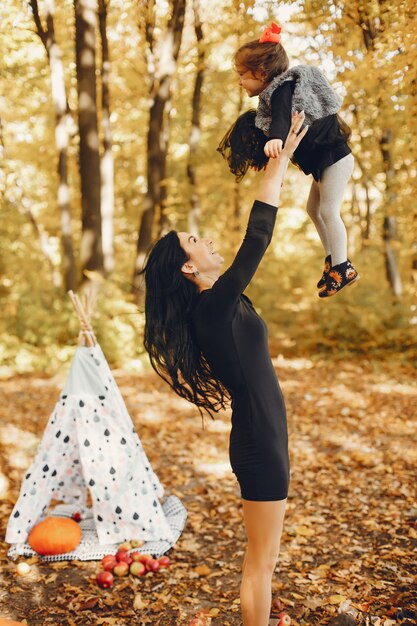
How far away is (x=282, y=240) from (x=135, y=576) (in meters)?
16.9

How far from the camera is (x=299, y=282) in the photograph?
1825 centimetres

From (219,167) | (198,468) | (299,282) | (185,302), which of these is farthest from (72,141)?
(185,302)

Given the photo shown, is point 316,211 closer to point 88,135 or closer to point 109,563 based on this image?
point 109,563

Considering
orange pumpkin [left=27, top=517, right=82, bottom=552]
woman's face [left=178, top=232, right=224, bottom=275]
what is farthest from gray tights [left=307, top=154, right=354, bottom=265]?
orange pumpkin [left=27, top=517, right=82, bottom=552]

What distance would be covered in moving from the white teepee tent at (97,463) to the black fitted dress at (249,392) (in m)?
2.09

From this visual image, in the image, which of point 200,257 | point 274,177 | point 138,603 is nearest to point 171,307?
point 200,257

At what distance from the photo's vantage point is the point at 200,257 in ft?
8.61

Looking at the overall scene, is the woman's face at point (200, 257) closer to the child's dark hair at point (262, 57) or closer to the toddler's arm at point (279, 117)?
the toddler's arm at point (279, 117)

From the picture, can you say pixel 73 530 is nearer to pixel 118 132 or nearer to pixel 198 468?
pixel 198 468

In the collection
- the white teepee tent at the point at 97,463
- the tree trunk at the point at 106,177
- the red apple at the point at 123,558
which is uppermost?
the tree trunk at the point at 106,177

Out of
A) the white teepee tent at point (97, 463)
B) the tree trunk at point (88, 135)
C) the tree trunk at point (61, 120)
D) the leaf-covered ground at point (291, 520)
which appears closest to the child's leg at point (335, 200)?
the leaf-covered ground at point (291, 520)

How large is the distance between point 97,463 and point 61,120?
834cm

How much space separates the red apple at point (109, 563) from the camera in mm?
4094

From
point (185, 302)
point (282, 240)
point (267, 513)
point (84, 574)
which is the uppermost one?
point (282, 240)
